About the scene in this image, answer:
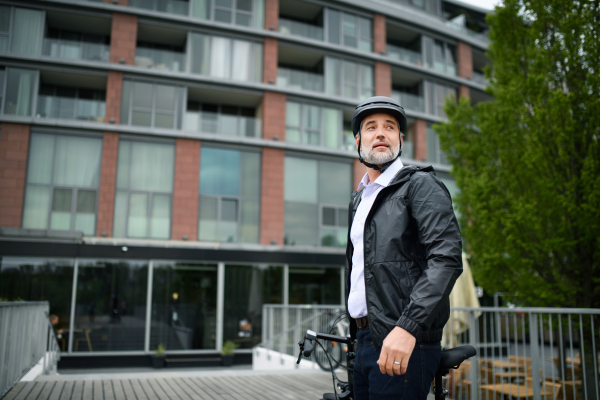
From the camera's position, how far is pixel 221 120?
19.9 metres

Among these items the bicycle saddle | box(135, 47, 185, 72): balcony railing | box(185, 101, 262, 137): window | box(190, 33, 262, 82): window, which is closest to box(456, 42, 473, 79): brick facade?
box(190, 33, 262, 82): window

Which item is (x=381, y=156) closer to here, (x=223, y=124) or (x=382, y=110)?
(x=382, y=110)

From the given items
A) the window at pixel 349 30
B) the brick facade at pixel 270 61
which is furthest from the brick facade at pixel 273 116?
the window at pixel 349 30

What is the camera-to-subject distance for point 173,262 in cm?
1684

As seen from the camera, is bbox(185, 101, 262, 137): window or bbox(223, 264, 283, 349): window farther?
bbox(185, 101, 262, 137): window

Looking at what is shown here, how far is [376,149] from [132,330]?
1559cm

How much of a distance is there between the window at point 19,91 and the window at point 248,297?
30.9 feet

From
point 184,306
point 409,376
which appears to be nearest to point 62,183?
point 184,306

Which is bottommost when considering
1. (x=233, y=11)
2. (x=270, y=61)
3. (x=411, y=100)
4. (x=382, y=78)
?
(x=411, y=100)

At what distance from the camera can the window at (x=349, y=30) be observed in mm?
21922

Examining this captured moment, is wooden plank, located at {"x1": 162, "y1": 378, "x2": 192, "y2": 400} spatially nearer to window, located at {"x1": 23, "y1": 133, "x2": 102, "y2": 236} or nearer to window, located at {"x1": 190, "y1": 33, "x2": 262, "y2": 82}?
window, located at {"x1": 23, "y1": 133, "x2": 102, "y2": 236}

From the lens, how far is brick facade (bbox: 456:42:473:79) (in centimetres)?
2494

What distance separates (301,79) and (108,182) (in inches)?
371

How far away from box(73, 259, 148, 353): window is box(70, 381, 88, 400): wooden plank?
30.7 feet
